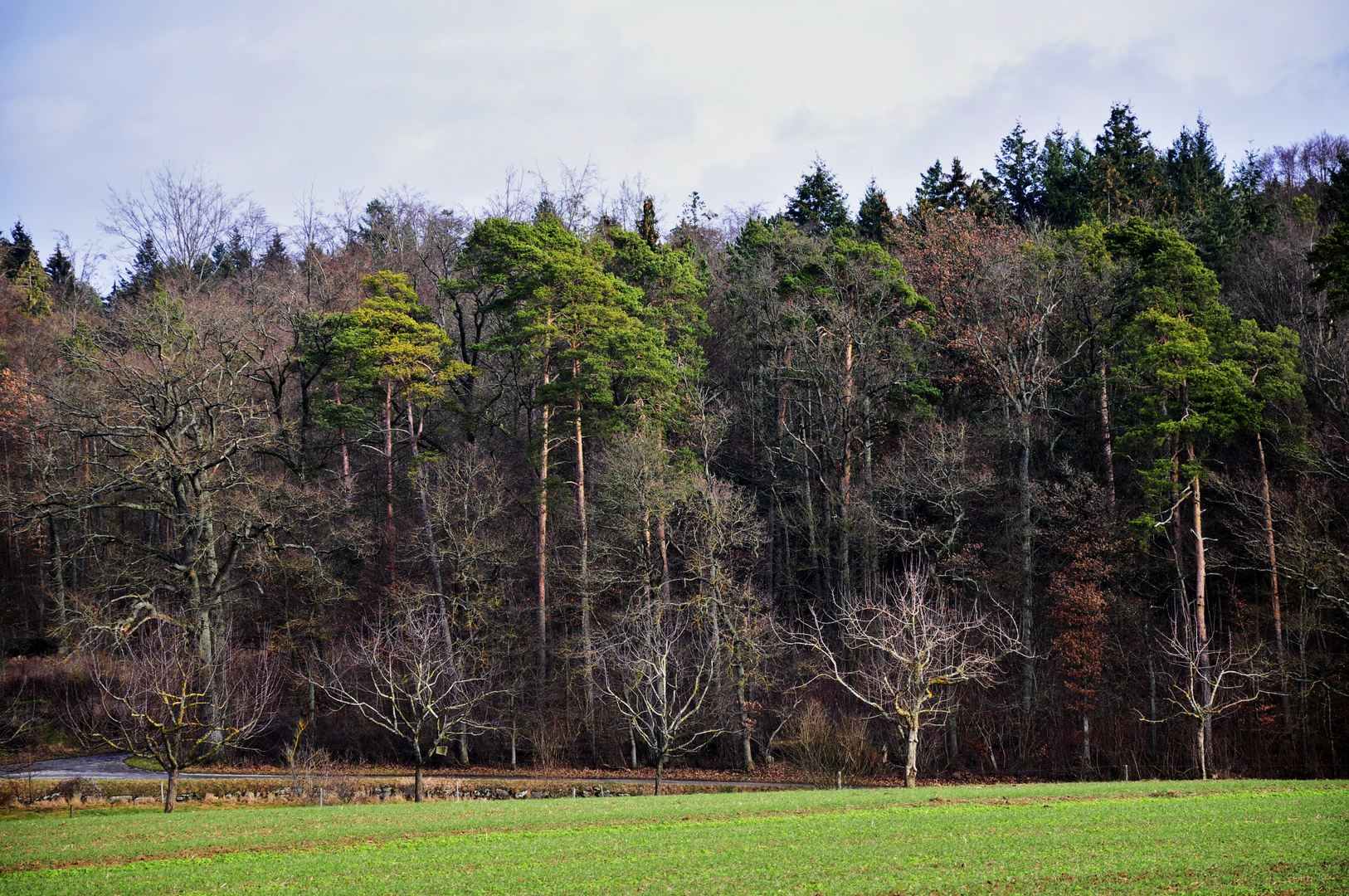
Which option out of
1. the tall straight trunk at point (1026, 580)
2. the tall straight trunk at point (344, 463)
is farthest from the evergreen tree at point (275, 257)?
the tall straight trunk at point (1026, 580)

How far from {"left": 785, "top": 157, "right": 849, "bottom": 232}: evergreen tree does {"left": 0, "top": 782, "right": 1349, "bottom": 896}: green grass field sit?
1757 inches

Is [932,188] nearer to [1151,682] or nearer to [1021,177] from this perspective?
[1021,177]

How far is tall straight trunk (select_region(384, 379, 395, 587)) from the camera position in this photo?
43.8 metres

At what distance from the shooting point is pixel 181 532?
138 feet

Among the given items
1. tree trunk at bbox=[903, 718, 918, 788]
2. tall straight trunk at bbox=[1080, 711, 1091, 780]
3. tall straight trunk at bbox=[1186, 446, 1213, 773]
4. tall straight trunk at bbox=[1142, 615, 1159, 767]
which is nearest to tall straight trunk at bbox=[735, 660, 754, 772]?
tree trunk at bbox=[903, 718, 918, 788]

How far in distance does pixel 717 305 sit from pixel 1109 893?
45.7 metres

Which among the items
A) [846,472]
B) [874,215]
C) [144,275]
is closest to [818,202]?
[874,215]

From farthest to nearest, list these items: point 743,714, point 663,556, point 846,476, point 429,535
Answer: point 846,476
point 429,535
point 663,556
point 743,714

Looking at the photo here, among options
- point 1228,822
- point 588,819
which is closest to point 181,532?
point 588,819

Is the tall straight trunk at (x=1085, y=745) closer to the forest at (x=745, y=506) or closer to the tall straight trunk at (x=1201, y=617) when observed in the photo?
the forest at (x=745, y=506)

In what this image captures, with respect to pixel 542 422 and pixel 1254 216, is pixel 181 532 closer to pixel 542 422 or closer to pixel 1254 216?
pixel 542 422

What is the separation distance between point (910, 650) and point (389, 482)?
81.6 feet

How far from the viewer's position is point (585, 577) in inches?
1583

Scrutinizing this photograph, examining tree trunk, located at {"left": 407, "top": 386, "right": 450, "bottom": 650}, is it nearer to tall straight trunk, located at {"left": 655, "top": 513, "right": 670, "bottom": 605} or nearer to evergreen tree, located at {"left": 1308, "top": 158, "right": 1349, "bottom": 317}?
tall straight trunk, located at {"left": 655, "top": 513, "right": 670, "bottom": 605}
